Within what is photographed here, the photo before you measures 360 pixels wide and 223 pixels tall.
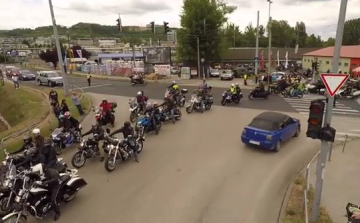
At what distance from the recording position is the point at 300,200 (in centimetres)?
881

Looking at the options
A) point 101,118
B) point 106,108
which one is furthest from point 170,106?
point 101,118

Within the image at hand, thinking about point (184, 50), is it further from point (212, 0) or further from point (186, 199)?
point (186, 199)

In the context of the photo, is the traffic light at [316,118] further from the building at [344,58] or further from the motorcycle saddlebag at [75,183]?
the building at [344,58]

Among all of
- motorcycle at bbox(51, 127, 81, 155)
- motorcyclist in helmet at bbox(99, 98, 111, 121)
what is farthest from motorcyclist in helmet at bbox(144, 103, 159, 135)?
motorcycle at bbox(51, 127, 81, 155)

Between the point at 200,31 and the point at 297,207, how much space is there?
40.6m

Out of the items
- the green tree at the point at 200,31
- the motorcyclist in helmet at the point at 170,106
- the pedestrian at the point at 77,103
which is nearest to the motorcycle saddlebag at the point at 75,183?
the motorcyclist in helmet at the point at 170,106

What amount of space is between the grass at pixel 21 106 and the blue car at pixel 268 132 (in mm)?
12392

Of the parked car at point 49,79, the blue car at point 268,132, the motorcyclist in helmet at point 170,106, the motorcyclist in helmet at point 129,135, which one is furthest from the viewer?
the parked car at point 49,79

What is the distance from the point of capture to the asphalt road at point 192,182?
8055 millimetres

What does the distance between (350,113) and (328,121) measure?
16112 mm

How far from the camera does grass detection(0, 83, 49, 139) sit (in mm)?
20453

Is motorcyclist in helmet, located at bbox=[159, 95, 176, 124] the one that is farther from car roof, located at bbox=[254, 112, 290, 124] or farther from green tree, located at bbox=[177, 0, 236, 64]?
green tree, located at bbox=[177, 0, 236, 64]

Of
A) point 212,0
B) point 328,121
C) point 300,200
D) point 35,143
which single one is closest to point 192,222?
point 300,200

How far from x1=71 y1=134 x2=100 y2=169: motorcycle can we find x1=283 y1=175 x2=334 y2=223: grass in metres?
7.22
